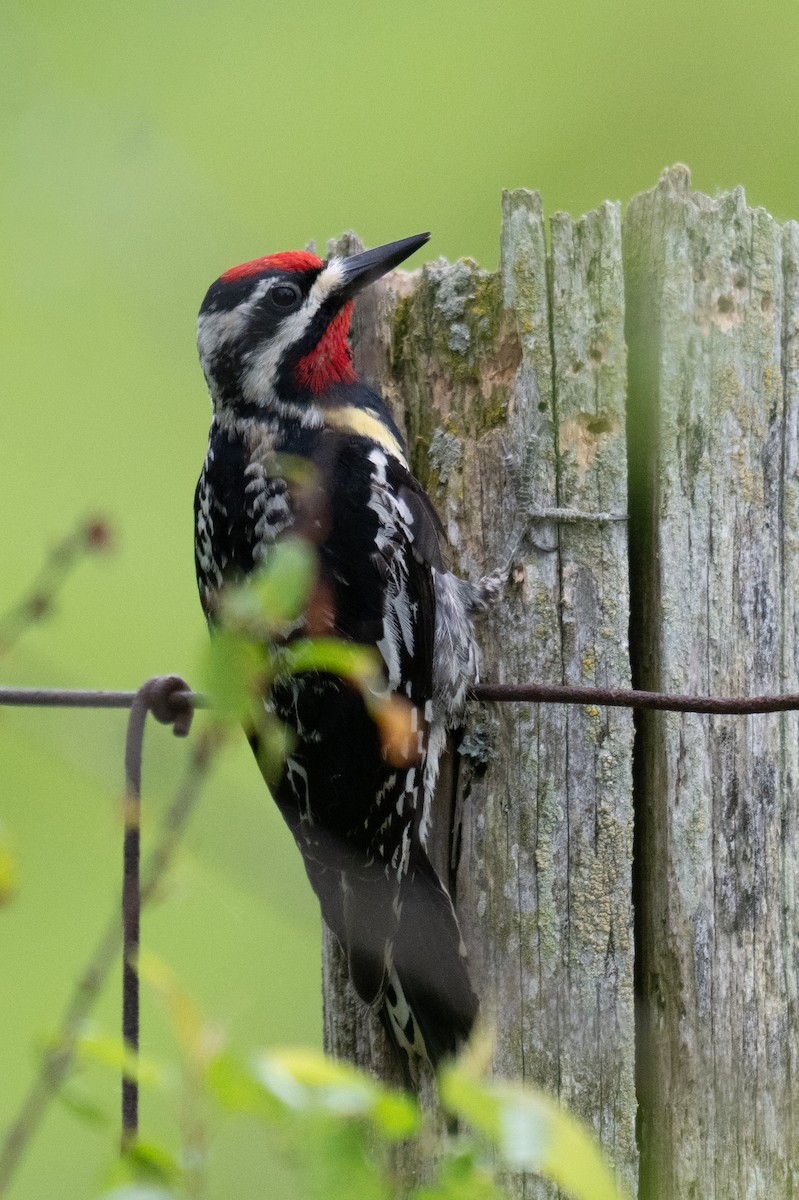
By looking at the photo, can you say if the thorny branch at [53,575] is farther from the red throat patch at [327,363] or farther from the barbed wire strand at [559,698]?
the red throat patch at [327,363]

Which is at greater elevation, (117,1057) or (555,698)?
Result: (555,698)

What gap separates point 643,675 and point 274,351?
137 centimetres

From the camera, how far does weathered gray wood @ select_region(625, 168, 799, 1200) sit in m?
1.85

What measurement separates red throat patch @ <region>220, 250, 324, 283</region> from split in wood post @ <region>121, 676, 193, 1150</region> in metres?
1.29

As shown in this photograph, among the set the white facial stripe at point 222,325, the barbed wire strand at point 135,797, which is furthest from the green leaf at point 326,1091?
the white facial stripe at point 222,325

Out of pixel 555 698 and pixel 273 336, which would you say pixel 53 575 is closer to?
pixel 555 698

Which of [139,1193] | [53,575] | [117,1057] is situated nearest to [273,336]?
[53,575]

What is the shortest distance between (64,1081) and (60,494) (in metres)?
6.70

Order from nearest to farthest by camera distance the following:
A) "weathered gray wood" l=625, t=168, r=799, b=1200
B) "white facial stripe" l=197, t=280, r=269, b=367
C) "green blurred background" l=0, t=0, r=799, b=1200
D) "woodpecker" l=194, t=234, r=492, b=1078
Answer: "weathered gray wood" l=625, t=168, r=799, b=1200 → "woodpecker" l=194, t=234, r=492, b=1078 → "white facial stripe" l=197, t=280, r=269, b=367 → "green blurred background" l=0, t=0, r=799, b=1200

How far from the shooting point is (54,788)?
4.94 feet

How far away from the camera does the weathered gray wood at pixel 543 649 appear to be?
1876mm

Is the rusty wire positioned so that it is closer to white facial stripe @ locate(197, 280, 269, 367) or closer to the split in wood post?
the split in wood post

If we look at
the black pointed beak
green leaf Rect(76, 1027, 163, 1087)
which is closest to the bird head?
the black pointed beak

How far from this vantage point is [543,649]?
1.99 metres
